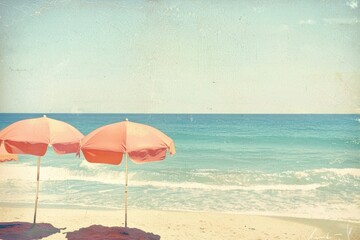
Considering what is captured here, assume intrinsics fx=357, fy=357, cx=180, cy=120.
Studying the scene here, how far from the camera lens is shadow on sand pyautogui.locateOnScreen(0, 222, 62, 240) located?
6.09 meters

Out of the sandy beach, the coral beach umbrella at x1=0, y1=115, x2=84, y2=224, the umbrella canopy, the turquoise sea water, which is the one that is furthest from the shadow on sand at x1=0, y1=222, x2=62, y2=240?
the turquoise sea water

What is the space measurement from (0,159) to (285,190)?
1038 centimetres

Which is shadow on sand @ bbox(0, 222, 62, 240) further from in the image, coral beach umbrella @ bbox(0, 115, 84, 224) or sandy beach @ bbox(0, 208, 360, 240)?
coral beach umbrella @ bbox(0, 115, 84, 224)

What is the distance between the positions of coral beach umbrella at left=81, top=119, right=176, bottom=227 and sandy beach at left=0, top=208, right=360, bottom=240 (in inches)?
106

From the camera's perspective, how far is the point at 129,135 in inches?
208

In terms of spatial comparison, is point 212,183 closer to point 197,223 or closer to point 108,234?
point 197,223

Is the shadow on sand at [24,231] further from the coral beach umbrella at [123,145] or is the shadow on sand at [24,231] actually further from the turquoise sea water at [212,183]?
the turquoise sea water at [212,183]

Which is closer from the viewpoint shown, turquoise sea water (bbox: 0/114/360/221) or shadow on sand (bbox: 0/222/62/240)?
shadow on sand (bbox: 0/222/62/240)

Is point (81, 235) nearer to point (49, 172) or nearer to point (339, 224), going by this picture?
point (339, 224)

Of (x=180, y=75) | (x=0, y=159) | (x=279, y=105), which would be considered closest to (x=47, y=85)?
(x=180, y=75)

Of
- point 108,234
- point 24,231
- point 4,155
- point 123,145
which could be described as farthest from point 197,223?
point 4,155

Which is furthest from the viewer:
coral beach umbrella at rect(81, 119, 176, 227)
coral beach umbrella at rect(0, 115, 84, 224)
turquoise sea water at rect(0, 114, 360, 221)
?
turquoise sea water at rect(0, 114, 360, 221)

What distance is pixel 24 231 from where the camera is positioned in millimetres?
6332

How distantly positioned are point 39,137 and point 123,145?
1.36m
